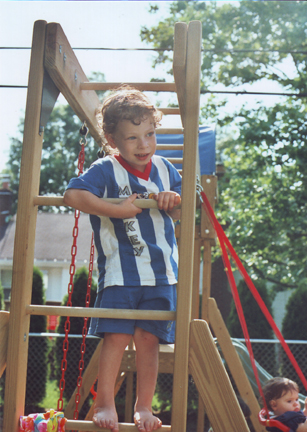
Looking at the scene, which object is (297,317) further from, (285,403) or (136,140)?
(136,140)

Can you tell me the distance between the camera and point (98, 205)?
1.61 meters

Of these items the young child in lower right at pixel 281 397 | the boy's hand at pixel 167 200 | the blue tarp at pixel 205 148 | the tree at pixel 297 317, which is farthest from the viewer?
the tree at pixel 297 317

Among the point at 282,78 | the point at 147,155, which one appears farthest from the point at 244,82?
the point at 147,155

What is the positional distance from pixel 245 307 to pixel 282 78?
470cm

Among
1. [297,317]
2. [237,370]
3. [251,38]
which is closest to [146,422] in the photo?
[237,370]

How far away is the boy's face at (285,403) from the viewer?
8.21ft

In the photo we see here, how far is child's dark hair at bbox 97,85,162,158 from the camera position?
70.7 inches

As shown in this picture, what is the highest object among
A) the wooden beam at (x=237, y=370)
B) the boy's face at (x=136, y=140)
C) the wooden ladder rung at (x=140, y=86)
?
the wooden ladder rung at (x=140, y=86)

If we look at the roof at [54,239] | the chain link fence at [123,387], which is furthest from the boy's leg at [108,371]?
the roof at [54,239]

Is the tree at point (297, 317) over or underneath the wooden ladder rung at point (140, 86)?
underneath

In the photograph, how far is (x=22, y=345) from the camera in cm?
156

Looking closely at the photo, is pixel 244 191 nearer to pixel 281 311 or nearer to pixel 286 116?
pixel 286 116

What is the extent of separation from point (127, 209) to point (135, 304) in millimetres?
364

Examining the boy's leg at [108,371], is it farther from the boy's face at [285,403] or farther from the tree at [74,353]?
the tree at [74,353]
